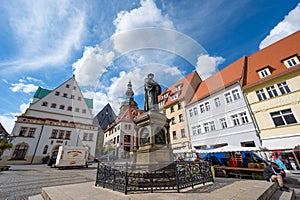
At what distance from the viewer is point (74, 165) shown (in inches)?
602

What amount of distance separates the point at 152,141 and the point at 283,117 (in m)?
13.5

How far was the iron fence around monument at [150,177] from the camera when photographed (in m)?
4.18

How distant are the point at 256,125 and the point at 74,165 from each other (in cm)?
1988

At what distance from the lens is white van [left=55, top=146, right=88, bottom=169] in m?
14.6

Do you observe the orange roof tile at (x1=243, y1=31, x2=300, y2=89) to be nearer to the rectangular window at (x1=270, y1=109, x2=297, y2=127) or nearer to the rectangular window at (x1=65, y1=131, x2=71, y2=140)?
the rectangular window at (x1=270, y1=109, x2=297, y2=127)

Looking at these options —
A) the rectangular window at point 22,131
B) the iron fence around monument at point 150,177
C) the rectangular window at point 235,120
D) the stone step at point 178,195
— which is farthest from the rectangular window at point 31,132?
the rectangular window at point 235,120

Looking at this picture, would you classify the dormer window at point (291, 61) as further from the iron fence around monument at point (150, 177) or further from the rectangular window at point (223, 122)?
the iron fence around monument at point (150, 177)

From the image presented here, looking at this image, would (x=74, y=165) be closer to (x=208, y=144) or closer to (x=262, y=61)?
(x=208, y=144)

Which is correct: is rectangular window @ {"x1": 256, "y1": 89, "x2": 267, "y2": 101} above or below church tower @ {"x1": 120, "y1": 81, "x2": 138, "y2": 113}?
below

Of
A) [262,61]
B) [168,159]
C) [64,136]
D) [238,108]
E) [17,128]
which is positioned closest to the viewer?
[168,159]

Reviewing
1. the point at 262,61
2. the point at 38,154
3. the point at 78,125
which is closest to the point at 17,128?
the point at 38,154

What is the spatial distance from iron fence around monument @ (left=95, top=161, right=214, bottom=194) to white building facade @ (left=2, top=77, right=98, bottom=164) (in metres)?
23.2

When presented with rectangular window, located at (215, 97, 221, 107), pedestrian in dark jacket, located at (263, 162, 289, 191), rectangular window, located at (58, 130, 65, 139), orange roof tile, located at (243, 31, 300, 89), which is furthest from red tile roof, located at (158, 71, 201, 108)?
rectangular window, located at (58, 130, 65, 139)

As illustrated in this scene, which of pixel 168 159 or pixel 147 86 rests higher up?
pixel 147 86
